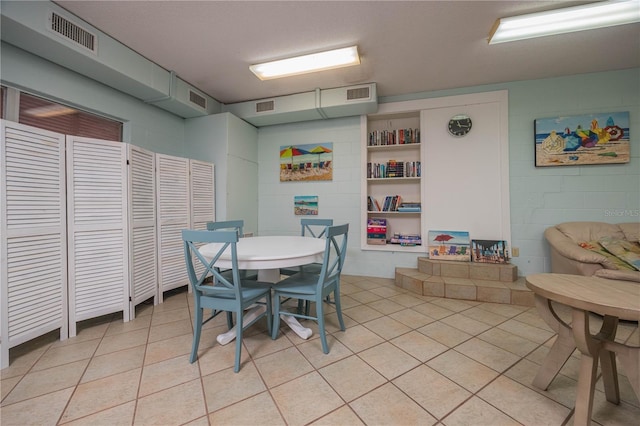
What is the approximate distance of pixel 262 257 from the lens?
1.65 meters

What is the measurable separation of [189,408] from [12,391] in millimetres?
1091

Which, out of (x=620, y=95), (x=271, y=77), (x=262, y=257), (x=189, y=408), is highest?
(x=271, y=77)

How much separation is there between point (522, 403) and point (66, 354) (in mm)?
2974

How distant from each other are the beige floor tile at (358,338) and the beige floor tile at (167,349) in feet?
3.86

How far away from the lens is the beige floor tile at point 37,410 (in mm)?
1209

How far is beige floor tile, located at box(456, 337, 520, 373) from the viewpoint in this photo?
1.65 metres

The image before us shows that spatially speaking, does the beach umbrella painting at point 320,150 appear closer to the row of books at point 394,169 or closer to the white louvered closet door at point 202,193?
the row of books at point 394,169

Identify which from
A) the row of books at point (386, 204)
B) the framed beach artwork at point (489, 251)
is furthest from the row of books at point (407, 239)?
the framed beach artwork at point (489, 251)

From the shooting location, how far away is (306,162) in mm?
3965

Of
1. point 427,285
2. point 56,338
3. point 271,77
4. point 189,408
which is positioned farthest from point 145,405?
point 271,77

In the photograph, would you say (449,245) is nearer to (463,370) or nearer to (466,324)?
(466,324)

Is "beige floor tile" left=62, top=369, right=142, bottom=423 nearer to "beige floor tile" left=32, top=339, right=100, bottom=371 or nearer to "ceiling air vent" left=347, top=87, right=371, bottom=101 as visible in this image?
"beige floor tile" left=32, top=339, right=100, bottom=371

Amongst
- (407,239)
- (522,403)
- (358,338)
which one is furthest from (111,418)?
(407,239)

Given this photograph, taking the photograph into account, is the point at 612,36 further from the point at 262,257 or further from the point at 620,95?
the point at 262,257
